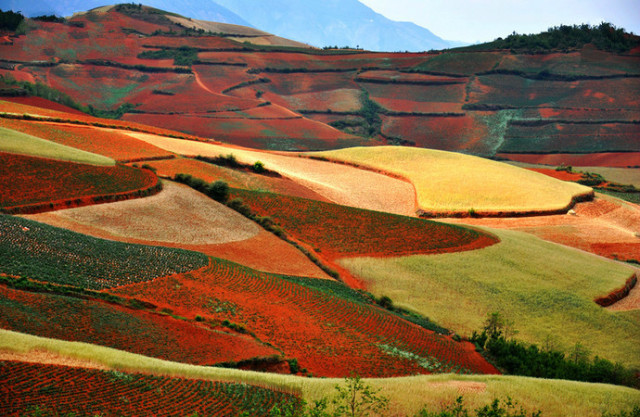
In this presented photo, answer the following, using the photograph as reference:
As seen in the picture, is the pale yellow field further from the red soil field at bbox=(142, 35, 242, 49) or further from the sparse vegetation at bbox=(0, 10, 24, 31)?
the red soil field at bbox=(142, 35, 242, 49)

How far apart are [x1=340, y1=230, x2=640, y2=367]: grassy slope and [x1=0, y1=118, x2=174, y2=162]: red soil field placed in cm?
3118

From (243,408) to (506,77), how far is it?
514ft

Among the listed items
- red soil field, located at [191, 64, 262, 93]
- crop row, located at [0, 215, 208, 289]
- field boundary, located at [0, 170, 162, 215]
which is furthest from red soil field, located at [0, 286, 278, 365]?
red soil field, located at [191, 64, 262, 93]

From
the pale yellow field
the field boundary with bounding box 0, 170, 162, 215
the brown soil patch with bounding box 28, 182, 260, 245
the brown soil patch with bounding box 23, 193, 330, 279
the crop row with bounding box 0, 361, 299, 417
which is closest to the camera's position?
the crop row with bounding box 0, 361, 299, 417

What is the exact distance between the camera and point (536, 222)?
232 ft

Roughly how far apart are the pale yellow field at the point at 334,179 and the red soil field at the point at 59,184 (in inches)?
902

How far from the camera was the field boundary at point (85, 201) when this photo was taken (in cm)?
4431

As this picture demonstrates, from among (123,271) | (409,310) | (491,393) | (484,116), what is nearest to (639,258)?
(409,310)

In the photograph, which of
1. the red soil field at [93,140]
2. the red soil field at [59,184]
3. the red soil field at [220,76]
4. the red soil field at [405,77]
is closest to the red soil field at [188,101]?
the red soil field at [220,76]

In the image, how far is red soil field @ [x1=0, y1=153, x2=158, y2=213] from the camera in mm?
46250

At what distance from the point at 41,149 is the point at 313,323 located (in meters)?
34.4

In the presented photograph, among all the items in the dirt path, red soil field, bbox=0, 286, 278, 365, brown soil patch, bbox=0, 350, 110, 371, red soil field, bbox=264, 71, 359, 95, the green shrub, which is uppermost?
red soil field, bbox=264, 71, 359, 95

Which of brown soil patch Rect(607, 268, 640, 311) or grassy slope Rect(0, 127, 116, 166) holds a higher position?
grassy slope Rect(0, 127, 116, 166)

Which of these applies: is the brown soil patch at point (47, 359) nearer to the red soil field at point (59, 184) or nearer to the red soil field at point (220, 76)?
the red soil field at point (59, 184)
